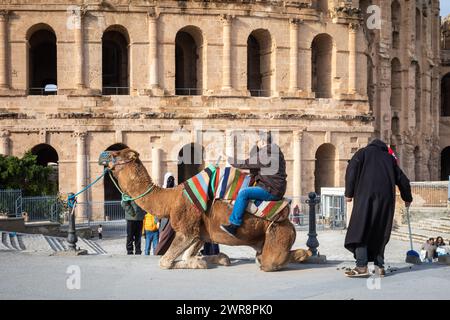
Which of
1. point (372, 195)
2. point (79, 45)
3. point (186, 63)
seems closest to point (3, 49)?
point (79, 45)

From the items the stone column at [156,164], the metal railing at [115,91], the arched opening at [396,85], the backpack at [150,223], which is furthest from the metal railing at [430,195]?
the backpack at [150,223]

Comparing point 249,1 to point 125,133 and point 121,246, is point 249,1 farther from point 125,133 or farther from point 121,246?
point 121,246

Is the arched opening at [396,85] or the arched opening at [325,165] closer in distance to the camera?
the arched opening at [325,165]

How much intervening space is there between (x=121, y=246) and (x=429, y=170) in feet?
88.5

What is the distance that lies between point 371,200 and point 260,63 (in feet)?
72.4

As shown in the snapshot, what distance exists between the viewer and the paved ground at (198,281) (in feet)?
24.9

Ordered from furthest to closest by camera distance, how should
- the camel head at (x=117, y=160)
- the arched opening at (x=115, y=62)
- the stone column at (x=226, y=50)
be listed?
the arched opening at (x=115, y=62) < the stone column at (x=226, y=50) < the camel head at (x=117, y=160)

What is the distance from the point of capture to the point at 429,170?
137 feet

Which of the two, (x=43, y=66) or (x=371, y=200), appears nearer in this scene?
(x=371, y=200)

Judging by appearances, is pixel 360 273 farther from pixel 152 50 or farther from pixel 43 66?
pixel 43 66

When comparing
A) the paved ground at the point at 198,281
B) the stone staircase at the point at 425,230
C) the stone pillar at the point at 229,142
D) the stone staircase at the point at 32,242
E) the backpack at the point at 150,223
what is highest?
the stone pillar at the point at 229,142

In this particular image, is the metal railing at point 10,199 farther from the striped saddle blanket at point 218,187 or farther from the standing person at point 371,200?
the standing person at point 371,200

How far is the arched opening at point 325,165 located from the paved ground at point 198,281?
65.8 ft

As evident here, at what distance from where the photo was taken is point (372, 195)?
8.55m
